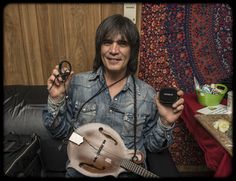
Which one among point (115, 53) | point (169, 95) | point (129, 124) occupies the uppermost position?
point (115, 53)

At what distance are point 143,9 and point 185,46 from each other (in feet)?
1.18

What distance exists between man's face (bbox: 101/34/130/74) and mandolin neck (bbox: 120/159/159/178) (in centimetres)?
43

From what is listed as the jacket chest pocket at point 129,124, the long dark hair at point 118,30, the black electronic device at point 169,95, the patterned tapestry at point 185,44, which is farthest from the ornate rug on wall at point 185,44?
the black electronic device at point 169,95

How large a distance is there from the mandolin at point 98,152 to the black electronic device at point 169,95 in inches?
10.4

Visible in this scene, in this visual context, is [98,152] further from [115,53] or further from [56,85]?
[115,53]

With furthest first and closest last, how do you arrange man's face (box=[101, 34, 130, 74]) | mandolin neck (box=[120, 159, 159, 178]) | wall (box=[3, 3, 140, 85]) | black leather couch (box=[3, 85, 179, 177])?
1. wall (box=[3, 3, 140, 85])
2. black leather couch (box=[3, 85, 179, 177])
3. man's face (box=[101, 34, 130, 74])
4. mandolin neck (box=[120, 159, 159, 178])

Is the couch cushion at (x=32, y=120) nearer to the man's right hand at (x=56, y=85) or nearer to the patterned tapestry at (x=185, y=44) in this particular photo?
the man's right hand at (x=56, y=85)

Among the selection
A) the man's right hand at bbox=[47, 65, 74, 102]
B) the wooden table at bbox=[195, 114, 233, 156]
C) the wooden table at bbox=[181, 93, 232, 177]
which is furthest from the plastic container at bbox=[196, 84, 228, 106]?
the man's right hand at bbox=[47, 65, 74, 102]

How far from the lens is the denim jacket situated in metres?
1.24

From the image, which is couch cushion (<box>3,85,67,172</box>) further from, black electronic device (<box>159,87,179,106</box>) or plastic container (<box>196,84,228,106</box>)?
plastic container (<box>196,84,228,106</box>)

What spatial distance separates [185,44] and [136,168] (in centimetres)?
92

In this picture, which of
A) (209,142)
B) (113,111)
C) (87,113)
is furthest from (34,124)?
(209,142)

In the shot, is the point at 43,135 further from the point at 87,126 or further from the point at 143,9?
the point at 143,9

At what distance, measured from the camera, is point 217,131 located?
1141 mm
